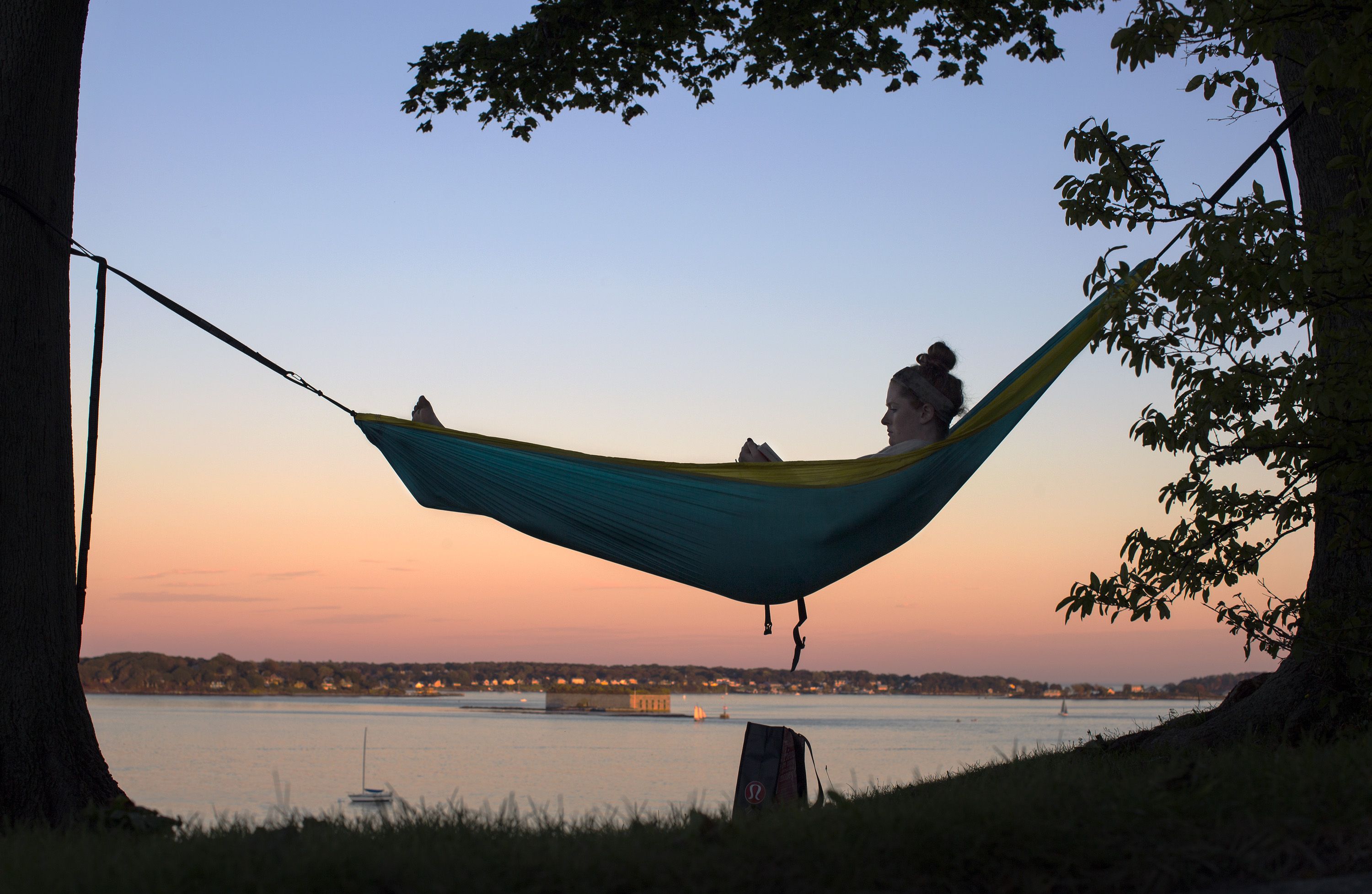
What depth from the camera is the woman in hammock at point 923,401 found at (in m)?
4.13

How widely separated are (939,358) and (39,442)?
3.12 m

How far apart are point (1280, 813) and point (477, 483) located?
261 centimetres

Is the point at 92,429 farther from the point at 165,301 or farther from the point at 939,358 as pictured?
the point at 939,358

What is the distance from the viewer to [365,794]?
150 feet

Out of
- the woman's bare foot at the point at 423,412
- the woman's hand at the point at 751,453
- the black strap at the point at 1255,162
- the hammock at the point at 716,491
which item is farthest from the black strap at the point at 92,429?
the black strap at the point at 1255,162

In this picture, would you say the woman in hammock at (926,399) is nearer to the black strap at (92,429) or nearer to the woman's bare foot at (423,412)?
the woman's bare foot at (423,412)

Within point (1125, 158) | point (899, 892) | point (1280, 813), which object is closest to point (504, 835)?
point (899, 892)

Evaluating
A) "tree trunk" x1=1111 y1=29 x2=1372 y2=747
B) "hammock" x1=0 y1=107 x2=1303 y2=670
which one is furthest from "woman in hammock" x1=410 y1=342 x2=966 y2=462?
"tree trunk" x1=1111 y1=29 x2=1372 y2=747

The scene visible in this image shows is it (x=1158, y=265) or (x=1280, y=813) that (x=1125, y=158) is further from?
(x=1280, y=813)

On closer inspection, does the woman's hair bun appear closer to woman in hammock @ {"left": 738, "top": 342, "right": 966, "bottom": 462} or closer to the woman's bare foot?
woman in hammock @ {"left": 738, "top": 342, "right": 966, "bottom": 462}

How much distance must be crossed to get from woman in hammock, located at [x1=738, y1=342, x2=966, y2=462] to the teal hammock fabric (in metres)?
0.24

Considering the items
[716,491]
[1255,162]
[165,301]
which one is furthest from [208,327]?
[1255,162]

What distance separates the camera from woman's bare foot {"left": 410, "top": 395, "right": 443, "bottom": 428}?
13.5 feet

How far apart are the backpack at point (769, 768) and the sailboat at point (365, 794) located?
134cm
